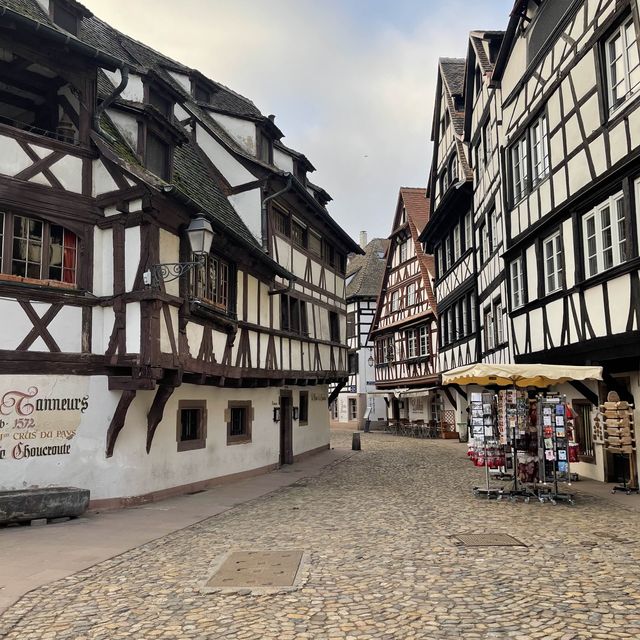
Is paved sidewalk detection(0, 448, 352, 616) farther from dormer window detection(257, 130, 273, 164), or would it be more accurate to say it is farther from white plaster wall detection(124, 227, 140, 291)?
dormer window detection(257, 130, 273, 164)

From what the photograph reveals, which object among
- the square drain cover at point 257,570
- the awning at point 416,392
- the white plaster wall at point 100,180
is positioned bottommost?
the square drain cover at point 257,570

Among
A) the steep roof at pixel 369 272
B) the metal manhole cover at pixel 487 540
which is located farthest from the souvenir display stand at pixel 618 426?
the steep roof at pixel 369 272

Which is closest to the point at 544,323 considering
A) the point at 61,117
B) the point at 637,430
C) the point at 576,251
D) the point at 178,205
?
the point at 576,251

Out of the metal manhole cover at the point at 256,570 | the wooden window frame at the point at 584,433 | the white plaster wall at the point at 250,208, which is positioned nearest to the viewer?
the metal manhole cover at the point at 256,570

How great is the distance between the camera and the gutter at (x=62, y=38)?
967cm

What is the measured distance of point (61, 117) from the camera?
1128 cm

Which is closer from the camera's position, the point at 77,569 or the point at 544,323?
the point at 77,569

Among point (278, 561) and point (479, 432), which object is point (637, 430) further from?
point (278, 561)

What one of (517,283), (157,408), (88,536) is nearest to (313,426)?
(517,283)

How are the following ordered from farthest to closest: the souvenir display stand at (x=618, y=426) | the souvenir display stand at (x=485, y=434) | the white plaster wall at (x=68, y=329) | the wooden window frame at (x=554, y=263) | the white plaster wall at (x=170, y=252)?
1. the wooden window frame at (x=554, y=263)
2. the souvenir display stand at (x=485, y=434)
3. the souvenir display stand at (x=618, y=426)
4. the white plaster wall at (x=170, y=252)
5. the white plaster wall at (x=68, y=329)

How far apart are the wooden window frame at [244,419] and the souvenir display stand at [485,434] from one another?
19.5 ft

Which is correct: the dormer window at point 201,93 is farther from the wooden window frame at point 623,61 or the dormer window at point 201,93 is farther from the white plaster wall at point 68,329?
the wooden window frame at point 623,61

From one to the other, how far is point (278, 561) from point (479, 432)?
6089mm

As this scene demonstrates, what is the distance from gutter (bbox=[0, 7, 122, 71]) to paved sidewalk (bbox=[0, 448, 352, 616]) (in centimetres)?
737
